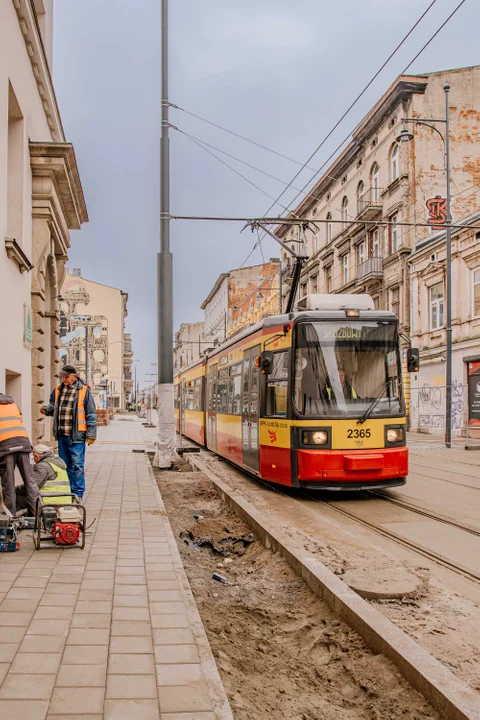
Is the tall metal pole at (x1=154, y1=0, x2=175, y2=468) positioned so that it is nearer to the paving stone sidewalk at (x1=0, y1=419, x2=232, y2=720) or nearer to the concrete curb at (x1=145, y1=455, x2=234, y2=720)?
the paving stone sidewalk at (x1=0, y1=419, x2=232, y2=720)

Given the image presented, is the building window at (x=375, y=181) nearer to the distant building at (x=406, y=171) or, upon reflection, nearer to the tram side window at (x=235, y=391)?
the distant building at (x=406, y=171)

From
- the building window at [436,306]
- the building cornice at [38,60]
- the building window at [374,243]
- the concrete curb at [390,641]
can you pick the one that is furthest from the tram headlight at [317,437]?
the building window at [374,243]

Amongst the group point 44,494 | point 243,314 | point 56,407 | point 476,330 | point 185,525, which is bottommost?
point 185,525

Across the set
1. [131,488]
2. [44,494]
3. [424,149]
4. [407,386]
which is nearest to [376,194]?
[424,149]

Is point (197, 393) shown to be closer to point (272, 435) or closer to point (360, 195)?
point (272, 435)

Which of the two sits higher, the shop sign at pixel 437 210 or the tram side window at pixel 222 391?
the shop sign at pixel 437 210

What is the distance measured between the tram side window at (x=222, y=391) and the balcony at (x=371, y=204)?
874 inches

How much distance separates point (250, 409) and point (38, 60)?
7072mm

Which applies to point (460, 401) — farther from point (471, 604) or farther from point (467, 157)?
point (471, 604)

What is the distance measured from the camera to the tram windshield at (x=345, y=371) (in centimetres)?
1040

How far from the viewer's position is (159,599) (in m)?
4.84

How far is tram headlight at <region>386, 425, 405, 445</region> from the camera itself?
34.4ft

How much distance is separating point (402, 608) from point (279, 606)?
3.08ft

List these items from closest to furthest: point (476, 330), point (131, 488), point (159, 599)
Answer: point (159, 599), point (131, 488), point (476, 330)
